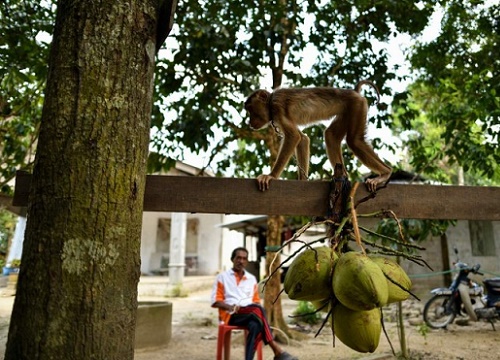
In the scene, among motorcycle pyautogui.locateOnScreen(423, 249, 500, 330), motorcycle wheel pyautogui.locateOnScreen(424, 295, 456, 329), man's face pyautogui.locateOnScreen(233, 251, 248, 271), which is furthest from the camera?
motorcycle wheel pyautogui.locateOnScreen(424, 295, 456, 329)

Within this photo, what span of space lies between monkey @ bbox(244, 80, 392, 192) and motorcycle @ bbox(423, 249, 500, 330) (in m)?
6.60

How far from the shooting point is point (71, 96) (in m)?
1.30

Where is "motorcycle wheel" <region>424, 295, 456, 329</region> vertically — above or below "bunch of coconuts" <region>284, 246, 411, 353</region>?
below

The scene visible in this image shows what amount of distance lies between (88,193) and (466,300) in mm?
8995

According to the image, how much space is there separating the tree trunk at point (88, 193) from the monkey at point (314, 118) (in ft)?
4.42

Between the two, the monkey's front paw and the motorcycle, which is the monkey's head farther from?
the motorcycle

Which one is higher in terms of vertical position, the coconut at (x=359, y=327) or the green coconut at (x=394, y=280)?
the green coconut at (x=394, y=280)

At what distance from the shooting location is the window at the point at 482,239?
1218 centimetres

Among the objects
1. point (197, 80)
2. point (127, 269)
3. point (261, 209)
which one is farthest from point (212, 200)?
point (197, 80)

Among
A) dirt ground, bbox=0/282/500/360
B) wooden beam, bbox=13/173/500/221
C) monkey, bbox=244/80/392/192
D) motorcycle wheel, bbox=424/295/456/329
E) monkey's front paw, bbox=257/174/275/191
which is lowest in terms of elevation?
dirt ground, bbox=0/282/500/360

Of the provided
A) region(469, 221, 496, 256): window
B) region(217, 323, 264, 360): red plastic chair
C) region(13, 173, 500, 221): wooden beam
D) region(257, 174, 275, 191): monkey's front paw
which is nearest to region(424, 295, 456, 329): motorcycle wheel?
region(469, 221, 496, 256): window

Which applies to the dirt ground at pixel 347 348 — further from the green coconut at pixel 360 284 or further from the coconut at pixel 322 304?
the green coconut at pixel 360 284

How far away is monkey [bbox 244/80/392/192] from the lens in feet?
9.41

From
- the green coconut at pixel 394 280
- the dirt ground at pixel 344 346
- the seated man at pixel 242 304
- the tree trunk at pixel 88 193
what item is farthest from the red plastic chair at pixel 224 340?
the green coconut at pixel 394 280
